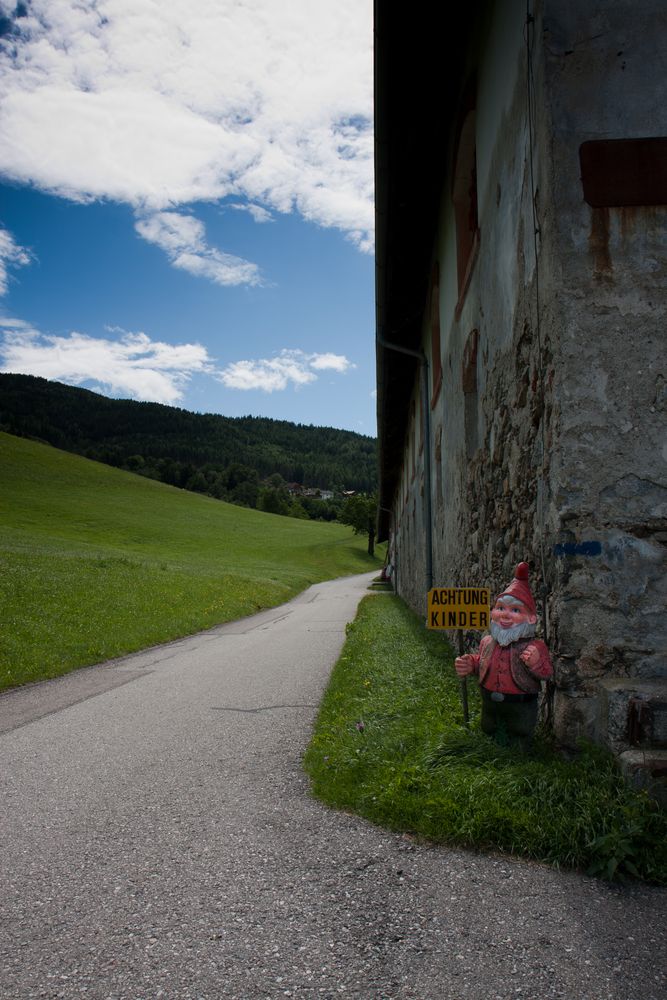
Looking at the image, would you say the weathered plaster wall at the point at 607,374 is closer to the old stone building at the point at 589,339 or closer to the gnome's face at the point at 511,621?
the old stone building at the point at 589,339

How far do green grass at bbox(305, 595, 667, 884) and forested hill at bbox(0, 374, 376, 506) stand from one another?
11470 centimetres

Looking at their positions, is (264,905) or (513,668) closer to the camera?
(264,905)

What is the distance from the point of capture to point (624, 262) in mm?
4125

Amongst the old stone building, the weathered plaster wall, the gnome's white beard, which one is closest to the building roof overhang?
the old stone building

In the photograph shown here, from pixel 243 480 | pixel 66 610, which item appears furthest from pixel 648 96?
pixel 243 480

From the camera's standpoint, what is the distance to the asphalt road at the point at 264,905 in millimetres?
2342

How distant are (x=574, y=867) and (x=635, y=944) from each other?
1.82 feet

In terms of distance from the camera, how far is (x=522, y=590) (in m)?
4.18

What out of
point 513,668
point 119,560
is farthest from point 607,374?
point 119,560

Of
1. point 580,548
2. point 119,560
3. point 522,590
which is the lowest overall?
point 119,560

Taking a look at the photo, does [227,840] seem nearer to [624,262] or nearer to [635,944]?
[635,944]

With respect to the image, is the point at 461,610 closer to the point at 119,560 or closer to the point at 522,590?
the point at 522,590

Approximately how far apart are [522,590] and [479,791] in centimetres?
125

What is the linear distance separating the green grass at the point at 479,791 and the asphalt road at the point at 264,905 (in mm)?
127
